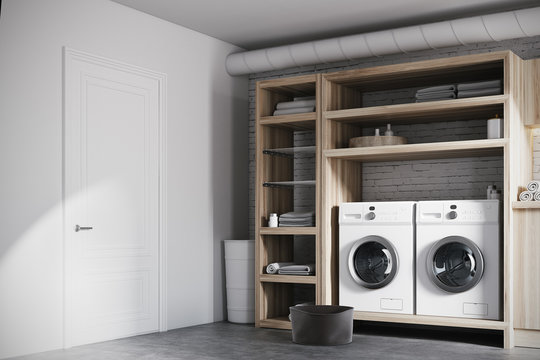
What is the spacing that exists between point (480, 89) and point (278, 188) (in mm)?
2196

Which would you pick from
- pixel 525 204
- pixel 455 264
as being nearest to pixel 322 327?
pixel 455 264

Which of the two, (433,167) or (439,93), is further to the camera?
(433,167)

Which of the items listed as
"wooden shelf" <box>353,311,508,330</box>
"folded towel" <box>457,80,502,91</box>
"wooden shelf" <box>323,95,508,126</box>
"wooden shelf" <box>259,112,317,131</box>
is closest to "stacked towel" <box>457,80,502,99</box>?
"folded towel" <box>457,80,502,91</box>

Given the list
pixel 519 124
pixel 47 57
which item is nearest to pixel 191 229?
pixel 47 57

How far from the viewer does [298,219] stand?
6293 mm

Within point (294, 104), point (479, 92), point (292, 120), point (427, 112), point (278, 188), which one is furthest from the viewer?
point (278, 188)

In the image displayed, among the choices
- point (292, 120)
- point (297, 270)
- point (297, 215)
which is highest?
point (292, 120)

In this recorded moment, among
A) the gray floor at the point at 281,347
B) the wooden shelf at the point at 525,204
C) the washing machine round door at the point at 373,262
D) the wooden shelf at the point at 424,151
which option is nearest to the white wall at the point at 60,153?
the gray floor at the point at 281,347

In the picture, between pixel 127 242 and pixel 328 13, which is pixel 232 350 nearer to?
pixel 127 242

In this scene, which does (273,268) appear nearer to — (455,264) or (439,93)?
(455,264)

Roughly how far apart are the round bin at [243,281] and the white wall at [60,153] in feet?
0.91

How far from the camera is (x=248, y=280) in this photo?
6617mm

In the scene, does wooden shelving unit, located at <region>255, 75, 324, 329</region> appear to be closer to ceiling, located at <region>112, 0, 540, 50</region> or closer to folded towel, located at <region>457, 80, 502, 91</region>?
ceiling, located at <region>112, 0, 540, 50</region>

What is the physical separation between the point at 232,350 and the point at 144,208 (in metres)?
1.61
